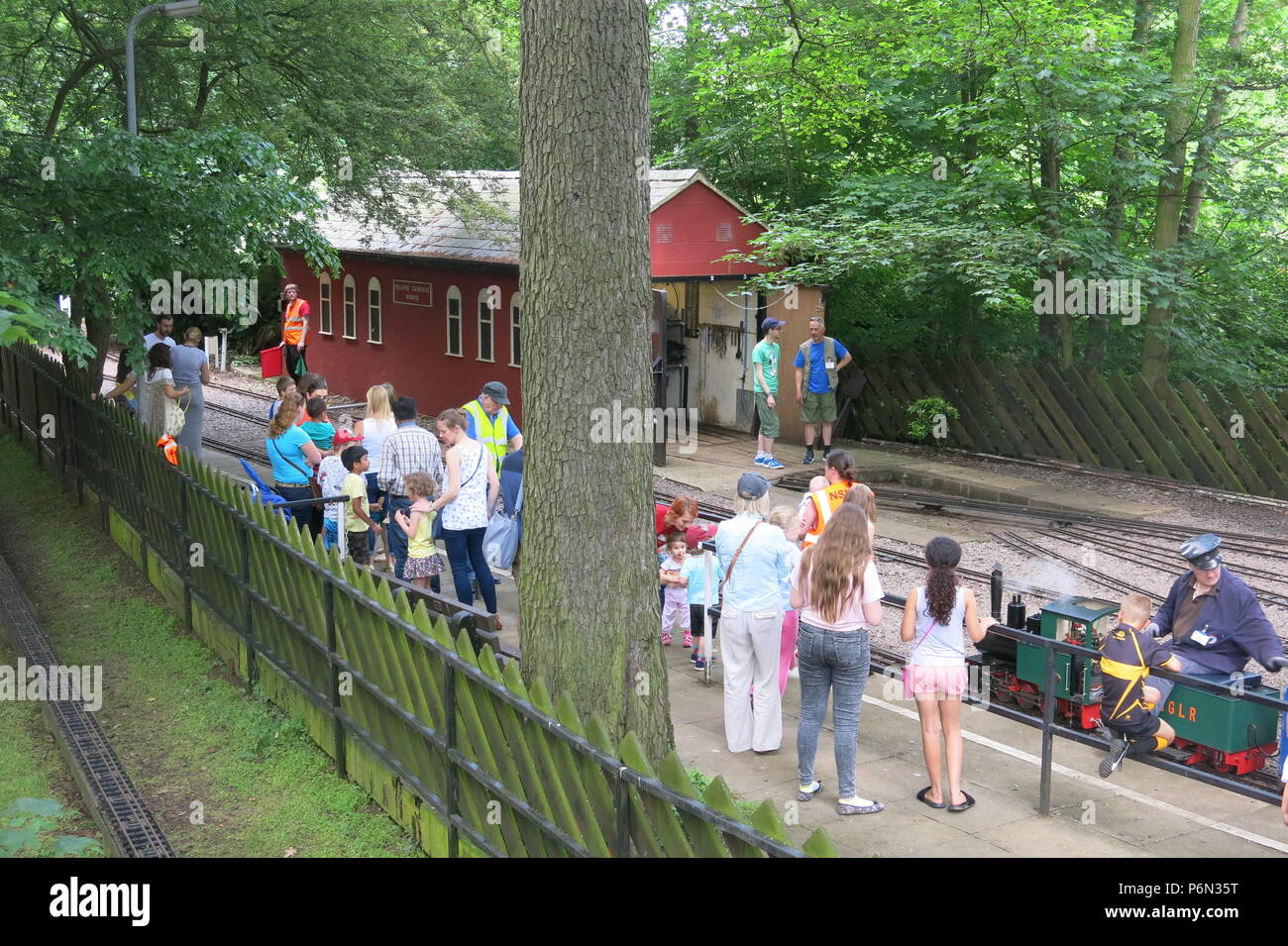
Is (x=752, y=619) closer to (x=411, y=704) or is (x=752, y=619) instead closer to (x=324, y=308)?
(x=411, y=704)

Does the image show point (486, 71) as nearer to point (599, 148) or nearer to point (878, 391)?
point (878, 391)

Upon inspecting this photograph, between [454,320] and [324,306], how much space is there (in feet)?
19.3

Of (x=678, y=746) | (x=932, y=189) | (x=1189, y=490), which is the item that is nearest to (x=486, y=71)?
(x=932, y=189)

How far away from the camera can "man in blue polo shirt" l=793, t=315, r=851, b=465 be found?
1888 cm

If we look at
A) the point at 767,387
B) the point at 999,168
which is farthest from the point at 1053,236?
the point at 767,387

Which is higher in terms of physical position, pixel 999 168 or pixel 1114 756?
pixel 999 168

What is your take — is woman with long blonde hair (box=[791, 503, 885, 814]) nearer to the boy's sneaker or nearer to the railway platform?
the railway platform

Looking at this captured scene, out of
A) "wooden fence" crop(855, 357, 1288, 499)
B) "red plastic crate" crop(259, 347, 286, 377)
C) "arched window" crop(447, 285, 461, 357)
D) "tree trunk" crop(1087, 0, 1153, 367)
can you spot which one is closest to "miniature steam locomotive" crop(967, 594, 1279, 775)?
"wooden fence" crop(855, 357, 1288, 499)

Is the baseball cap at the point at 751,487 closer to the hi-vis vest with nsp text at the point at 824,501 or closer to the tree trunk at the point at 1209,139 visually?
the hi-vis vest with nsp text at the point at 824,501

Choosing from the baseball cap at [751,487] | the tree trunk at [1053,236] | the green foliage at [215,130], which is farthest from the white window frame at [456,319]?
the baseball cap at [751,487]

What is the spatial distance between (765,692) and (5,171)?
8944mm

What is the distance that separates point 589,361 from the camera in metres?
6.47

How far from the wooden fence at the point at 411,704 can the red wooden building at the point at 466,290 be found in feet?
31.8

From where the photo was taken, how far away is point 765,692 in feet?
27.2
